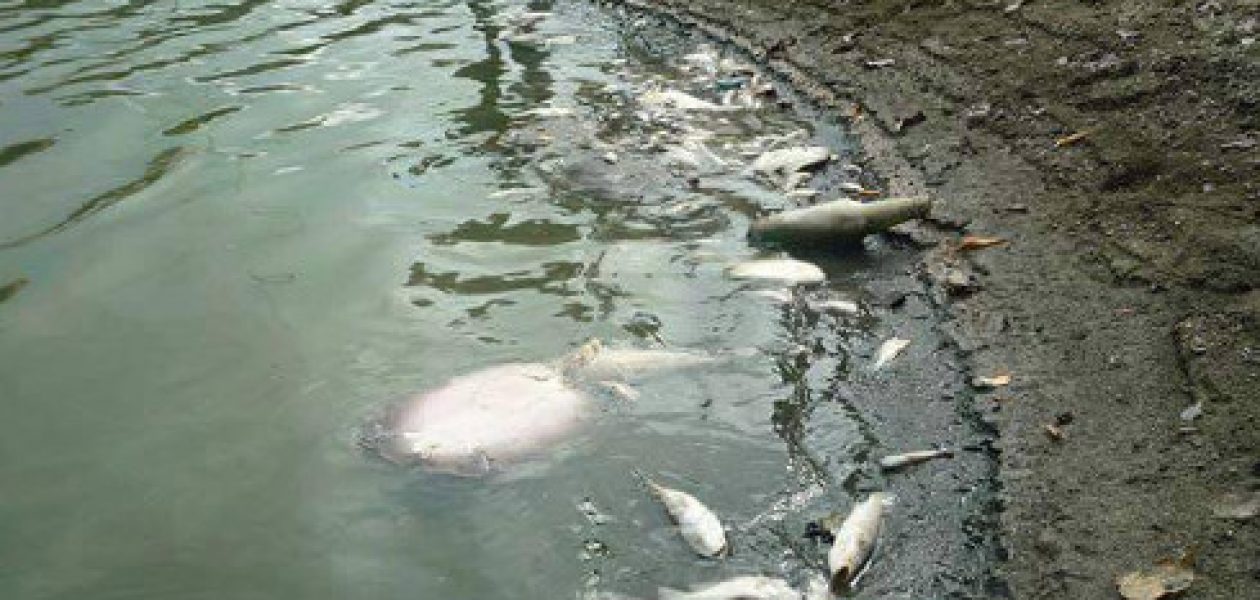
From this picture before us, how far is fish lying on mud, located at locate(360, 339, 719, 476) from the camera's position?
4.30 m

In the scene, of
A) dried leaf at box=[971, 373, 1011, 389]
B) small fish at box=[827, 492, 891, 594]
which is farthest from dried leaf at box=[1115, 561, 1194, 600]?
dried leaf at box=[971, 373, 1011, 389]

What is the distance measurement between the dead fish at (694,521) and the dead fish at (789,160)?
318 centimetres

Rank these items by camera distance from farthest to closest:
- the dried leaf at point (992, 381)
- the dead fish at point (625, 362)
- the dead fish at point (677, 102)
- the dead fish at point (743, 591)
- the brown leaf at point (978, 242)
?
the dead fish at point (677, 102), the brown leaf at point (978, 242), the dead fish at point (625, 362), the dried leaf at point (992, 381), the dead fish at point (743, 591)

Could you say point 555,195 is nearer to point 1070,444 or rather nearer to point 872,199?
point 872,199

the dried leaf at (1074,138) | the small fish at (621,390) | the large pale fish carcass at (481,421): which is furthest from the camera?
the dried leaf at (1074,138)

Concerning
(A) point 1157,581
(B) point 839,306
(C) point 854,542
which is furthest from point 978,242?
(A) point 1157,581

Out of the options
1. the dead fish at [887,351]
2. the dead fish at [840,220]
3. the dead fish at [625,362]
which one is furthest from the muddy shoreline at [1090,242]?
the dead fish at [625,362]

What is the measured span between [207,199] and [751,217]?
3195 millimetres

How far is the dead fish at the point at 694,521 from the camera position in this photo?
3.66 metres

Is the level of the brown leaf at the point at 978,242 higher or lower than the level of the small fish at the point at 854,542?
lower

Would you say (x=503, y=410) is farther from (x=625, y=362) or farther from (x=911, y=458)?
(x=911, y=458)

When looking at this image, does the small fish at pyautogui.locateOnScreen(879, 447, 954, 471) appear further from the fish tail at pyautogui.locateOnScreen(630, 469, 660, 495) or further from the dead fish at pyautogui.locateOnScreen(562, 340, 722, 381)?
the dead fish at pyautogui.locateOnScreen(562, 340, 722, 381)

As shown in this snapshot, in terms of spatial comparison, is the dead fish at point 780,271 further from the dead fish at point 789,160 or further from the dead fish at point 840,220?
the dead fish at point 789,160

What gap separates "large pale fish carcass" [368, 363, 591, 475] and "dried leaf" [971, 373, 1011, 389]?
1499mm
